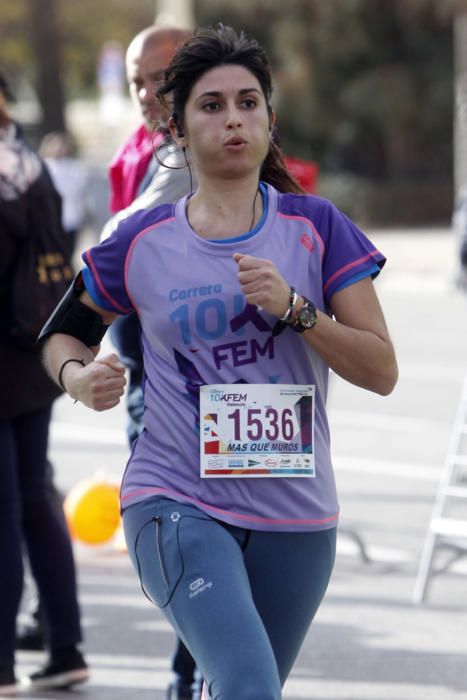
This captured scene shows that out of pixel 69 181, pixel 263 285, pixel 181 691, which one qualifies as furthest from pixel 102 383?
pixel 69 181

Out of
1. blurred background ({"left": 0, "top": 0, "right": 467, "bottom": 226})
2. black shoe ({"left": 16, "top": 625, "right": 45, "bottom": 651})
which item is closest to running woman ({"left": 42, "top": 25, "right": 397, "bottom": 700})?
black shoe ({"left": 16, "top": 625, "right": 45, "bottom": 651})

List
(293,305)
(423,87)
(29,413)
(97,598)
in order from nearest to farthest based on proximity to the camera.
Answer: (293,305) < (29,413) < (97,598) < (423,87)

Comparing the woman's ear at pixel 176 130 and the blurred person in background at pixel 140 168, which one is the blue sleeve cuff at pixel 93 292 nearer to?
the woman's ear at pixel 176 130

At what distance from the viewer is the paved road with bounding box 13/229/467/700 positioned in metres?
5.33

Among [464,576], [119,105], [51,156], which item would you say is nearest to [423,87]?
[119,105]

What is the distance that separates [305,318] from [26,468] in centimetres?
213

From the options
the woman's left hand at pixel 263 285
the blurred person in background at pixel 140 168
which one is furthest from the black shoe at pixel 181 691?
the woman's left hand at pixel 263 285

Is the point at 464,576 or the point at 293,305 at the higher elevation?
the point at 293,305

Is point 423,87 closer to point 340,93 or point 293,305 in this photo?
point 340,93

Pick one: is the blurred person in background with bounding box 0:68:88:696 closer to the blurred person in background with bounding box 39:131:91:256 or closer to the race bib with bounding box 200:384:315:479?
the race bib with bounding box 200:384:315:479

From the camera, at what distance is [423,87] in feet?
103

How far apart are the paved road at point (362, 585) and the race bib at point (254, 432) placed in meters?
1.95

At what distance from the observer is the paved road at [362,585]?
533 centimetres

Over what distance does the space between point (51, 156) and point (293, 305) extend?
14555 mm
